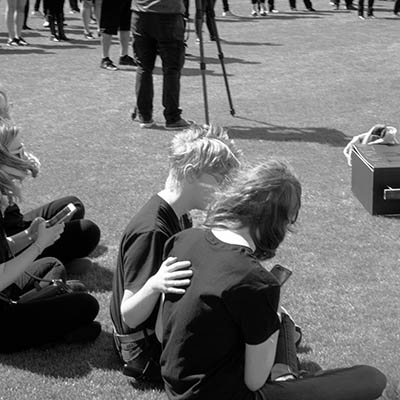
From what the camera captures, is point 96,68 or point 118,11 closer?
point 118,11

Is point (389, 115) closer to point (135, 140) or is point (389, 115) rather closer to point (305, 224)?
point (135, 140)

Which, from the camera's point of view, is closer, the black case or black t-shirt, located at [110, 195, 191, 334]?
black t-shirt, located at [110, 195, 191, 334]

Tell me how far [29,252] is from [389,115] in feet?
18.2

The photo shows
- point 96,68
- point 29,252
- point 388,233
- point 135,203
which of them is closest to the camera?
point 29,252

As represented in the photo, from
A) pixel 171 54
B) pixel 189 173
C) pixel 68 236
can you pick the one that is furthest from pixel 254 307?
pixel 171 54

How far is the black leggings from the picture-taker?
142 inches

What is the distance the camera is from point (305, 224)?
17.7 feet

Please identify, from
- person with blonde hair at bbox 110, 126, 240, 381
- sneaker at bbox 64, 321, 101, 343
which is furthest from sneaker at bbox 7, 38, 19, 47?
person with blonde hair at bbox 110, 126, 240, 381

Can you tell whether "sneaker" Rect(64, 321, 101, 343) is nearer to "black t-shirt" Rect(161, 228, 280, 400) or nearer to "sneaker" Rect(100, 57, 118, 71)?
"black t-shirt" Rect(161, 228, 280, 400)

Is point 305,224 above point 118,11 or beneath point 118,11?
beneath

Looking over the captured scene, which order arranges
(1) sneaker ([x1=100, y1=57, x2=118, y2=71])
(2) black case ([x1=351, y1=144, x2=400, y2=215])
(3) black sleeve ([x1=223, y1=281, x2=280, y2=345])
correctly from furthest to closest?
(1) sneaker ([x1=100, y1=57, x2=118, y2=71]) < (2) black case ([x1=351, y1=144, x2=400, y2=215]) < (3) black sleeve ([x1=223, y1=281, x2=280, y2=345])

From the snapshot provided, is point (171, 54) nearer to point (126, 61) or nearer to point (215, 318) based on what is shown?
point (126, 61)

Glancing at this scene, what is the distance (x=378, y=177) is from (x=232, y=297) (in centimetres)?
301

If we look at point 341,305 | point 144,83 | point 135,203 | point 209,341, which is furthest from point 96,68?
point 209,341
